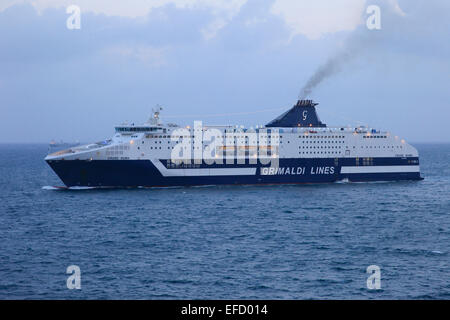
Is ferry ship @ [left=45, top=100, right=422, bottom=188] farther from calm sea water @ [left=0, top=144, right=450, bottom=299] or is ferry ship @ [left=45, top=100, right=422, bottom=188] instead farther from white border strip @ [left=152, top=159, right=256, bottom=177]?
calm sea water @ [left=0, top=144, right=450, bottom=299]

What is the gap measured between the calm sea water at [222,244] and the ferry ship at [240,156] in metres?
2.39

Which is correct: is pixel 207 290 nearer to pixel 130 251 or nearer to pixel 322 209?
pixel 130 251

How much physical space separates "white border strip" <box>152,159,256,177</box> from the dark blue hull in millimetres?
201

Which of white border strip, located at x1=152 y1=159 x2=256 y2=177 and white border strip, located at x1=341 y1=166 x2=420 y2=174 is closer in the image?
white border strip, located at x1=152 y1=159 x2=256 y2=177

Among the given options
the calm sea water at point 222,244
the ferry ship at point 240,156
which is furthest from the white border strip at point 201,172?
the calm sea water at point 222,244

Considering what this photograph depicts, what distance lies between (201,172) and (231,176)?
10.1ft

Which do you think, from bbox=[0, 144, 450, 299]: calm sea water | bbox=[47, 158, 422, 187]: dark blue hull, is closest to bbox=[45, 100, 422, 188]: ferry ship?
bbox=[47, 158, 422, 187]: dark blue hull

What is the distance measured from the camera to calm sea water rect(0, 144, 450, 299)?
71.0 ft

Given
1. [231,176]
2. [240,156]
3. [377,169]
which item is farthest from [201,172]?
[377,169]

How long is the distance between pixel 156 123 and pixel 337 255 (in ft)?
94.9

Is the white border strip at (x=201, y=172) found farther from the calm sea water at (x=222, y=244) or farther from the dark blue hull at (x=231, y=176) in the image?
the calm sea water at (x=222, y=244)

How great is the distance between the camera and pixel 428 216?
3803cm

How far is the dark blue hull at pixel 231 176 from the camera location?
1887 inches
